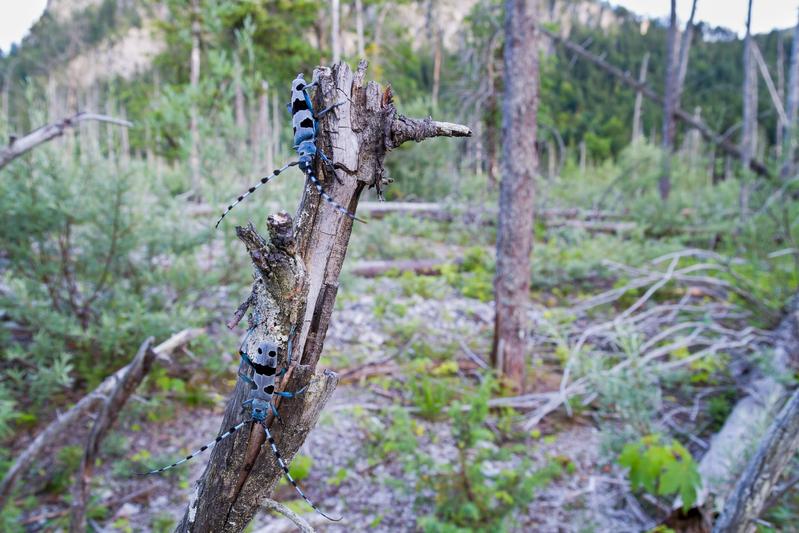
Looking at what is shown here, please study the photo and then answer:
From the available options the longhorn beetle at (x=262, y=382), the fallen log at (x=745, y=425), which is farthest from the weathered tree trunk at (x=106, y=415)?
the fallen log at (x=745, y=425)

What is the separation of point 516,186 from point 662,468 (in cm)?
291

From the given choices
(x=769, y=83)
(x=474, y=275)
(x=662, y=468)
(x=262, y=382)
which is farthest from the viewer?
(x=769, y=83)

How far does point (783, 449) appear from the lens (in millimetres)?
1869

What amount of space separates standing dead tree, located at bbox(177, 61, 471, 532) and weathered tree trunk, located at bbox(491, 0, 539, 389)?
4.27 m

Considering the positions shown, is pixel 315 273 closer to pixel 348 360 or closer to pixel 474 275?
pixel 348 360

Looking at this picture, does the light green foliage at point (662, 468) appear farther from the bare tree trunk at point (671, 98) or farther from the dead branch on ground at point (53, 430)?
the bare tree trunk at point (671, 98)

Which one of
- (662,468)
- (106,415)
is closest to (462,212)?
(662,468)

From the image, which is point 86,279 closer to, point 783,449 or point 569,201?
point 783,449

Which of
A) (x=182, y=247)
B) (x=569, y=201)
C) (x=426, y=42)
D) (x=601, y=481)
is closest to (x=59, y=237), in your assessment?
(x=182, y=247)

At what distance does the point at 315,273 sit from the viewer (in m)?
1.15

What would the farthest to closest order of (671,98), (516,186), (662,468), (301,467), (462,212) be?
1. (671,98)
2. (462,212)
3. (516,186)
4. (301,467)
5. (662,468)

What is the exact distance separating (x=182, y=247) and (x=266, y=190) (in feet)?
3.23

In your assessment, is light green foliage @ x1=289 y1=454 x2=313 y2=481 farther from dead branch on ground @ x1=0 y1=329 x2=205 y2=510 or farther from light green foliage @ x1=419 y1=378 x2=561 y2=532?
dead branch on ground @ x1=0 y1=329 x2=205 y2=510

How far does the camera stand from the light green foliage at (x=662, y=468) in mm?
3088
